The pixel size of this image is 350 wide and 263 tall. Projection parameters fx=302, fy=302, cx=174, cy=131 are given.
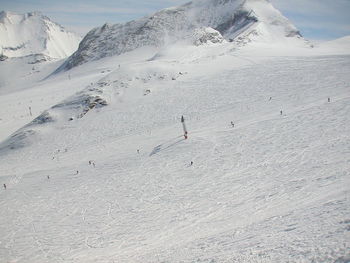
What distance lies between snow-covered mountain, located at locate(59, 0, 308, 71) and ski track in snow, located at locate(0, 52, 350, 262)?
253 ft

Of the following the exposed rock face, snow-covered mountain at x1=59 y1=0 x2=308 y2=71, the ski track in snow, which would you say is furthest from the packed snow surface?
snow-covered mountain at x1=59 y1=0 x2=308 y2=71

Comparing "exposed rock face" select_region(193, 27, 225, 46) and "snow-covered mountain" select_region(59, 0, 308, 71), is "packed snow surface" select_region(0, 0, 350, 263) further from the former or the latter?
"snow-covered mountain" select_region(59, 0, 308, 71)

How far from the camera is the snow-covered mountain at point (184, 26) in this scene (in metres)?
113

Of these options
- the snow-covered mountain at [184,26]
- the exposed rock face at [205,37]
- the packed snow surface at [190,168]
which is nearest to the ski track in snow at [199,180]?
Result: the packed snow surface at [190,168]

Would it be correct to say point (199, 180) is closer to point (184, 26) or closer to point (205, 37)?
point (205, 37)

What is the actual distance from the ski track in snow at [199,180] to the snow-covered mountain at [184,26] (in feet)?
253

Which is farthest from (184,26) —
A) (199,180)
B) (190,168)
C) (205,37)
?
(199,180)

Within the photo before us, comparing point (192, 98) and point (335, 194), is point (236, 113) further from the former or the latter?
point (335, 194)

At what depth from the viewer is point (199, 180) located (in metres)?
21.0

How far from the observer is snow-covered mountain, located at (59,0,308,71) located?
113438 millimetres

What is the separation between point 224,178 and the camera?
20156 mm

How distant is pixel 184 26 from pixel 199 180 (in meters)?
114

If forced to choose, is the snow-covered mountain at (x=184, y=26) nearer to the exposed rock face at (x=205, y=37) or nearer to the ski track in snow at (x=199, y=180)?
the exposed rock face at (x=205, y=37)

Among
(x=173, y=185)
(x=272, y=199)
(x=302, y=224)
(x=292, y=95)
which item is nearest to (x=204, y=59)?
(x=292, y=95)
